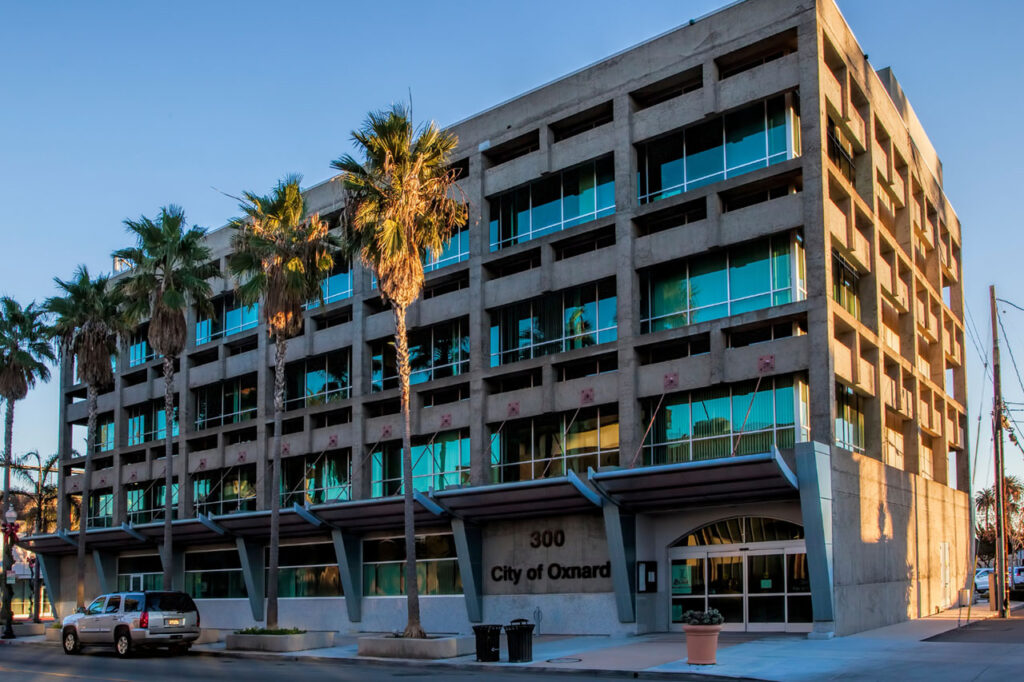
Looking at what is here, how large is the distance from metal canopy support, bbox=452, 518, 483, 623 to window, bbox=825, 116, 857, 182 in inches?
698

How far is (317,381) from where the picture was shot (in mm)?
46469

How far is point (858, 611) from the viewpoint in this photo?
102ft

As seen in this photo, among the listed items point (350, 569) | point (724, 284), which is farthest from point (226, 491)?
point (724, 284)

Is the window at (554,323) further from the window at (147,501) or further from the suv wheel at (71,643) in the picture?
the window at (147,501)

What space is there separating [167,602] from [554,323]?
1568cm

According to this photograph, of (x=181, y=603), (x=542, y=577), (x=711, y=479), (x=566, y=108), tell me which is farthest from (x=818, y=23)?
(x=181, y=603)

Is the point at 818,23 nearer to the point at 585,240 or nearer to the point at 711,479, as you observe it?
the point at 585,240

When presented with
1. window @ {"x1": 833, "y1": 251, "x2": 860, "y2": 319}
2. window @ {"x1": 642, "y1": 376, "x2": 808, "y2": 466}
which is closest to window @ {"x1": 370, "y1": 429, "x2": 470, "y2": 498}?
window @ {"x1": 642, "y1": 376, "x2": 808, "y2": 466}

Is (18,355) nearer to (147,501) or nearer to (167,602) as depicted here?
(147,501)

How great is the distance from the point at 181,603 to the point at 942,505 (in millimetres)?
31320

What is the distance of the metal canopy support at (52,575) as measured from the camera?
192 ft

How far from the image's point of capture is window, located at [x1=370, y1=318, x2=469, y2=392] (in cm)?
4006

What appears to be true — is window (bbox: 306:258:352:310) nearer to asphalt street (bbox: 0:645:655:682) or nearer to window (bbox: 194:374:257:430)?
window (bbox: 194:374:257:430)

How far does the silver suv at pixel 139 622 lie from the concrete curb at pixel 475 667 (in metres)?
1.50
